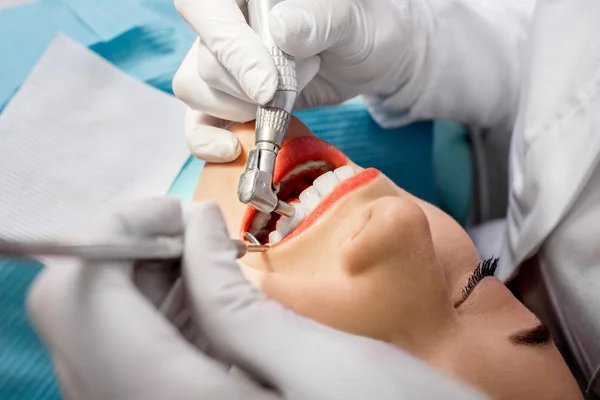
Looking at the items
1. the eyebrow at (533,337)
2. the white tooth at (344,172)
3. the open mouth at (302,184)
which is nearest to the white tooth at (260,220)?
the open mouth at (302,184)

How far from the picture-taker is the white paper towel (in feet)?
2.83

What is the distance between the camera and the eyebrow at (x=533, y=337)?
1.97 ft

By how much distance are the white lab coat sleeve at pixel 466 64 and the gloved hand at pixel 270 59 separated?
0.21ft

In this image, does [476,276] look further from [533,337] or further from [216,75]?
[216,75]

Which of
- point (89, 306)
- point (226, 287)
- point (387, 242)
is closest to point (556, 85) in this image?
point (387, 242)

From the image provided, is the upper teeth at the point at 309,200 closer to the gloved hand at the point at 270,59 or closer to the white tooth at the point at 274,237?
the white tooth at the point at 274,237

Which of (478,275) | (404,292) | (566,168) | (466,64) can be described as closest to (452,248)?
(478,275)

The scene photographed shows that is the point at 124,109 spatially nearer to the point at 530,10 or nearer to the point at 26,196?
the point at 26,196

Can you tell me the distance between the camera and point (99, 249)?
0.37 m

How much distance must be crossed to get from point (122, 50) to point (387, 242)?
0.80m

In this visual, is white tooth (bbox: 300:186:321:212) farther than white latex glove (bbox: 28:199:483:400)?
Yes

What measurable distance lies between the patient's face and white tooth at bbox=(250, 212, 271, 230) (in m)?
0.07

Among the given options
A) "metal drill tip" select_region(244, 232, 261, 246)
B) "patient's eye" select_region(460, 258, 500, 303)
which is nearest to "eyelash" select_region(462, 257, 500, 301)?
"patient's eye" select_region(460, 258, 500, 303)

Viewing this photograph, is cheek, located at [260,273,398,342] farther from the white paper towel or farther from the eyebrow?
the white paper towel
